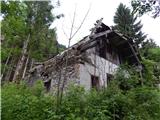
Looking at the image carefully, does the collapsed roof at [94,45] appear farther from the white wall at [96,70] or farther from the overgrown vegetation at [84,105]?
the overgrown vegetation at [84,105]

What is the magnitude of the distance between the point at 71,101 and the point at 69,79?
4.42 m

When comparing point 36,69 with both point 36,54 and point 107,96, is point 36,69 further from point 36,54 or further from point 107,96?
point 36,54

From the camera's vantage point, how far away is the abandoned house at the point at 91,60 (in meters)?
11.9

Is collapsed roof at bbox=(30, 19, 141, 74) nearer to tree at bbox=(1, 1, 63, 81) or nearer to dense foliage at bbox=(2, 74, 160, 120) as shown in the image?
dense foliage at bbox=(2, 74, 160, 120)

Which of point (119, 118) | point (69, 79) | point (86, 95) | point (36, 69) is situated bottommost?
point (119, 118)

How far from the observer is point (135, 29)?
89.6 ft

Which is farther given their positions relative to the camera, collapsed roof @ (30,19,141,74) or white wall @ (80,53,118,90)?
collapsed roof @ (30,19,141,74)

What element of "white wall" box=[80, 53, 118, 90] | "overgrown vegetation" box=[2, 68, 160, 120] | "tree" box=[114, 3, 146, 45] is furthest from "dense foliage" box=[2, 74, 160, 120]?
"tree" box=[114, 3, 146, 45]


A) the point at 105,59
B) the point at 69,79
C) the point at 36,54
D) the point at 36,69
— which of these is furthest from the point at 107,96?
the point at 36,54

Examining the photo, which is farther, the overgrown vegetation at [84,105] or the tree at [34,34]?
the tree at [34,34]

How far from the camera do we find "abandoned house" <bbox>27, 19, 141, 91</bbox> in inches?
470

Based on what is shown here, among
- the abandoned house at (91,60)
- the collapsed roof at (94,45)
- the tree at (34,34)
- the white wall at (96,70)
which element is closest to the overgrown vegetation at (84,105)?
the white wall at (96,70)

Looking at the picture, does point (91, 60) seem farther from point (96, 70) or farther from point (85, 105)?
point (85, 105)

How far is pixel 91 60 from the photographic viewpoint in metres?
12.8
